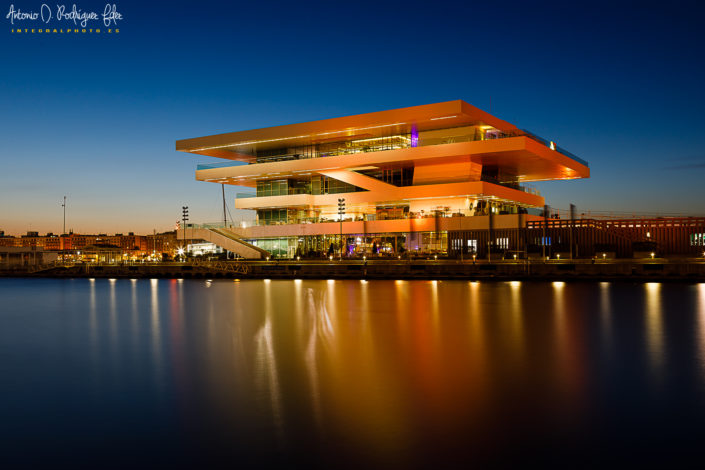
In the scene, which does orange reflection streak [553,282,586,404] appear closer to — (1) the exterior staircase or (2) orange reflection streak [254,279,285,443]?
(2) orange reflection streak [254,279,285,443]

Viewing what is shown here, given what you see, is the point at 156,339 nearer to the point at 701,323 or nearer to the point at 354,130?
the point at 701,323

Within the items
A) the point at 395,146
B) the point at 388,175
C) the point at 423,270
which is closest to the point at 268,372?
the point at 423,270

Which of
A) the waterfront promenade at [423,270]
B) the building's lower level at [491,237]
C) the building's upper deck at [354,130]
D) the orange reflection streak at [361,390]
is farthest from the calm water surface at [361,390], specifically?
the building's upper deck at [354,130]

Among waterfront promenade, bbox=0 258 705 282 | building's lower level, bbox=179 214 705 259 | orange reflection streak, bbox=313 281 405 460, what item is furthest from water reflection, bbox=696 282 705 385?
building's lower level, bbox=179 214 705 259

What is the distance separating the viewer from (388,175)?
63750 mm

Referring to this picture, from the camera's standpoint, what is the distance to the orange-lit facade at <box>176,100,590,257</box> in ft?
182

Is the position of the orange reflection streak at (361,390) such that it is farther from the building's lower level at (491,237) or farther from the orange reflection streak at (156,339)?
the building's lower level at (491,237)

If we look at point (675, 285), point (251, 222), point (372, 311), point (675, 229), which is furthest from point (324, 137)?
point (372, 311)

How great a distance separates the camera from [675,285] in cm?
3158

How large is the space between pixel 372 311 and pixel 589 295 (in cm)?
1116

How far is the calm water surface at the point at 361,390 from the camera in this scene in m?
6.52

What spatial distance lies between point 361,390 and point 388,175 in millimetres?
55426

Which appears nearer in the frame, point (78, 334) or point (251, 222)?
point (78, 334)

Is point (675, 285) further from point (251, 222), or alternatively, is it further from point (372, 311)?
point (251, 222)
